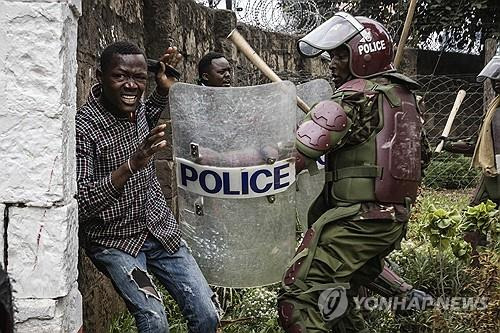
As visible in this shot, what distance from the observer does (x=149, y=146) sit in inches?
115

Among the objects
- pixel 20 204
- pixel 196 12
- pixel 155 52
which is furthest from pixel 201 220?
pixel 196 12

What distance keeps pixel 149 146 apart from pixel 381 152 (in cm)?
120

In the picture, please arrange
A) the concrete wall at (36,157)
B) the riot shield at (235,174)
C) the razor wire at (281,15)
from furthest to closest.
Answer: the razor wire at (281,15) → the riot shield at (235,174) → the concrete wall at (36,157)

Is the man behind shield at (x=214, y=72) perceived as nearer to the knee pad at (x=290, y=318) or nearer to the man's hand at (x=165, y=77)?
the man's hand at (x=165, y=77)

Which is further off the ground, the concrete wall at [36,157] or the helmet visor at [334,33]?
the helmet visor at [334,33]

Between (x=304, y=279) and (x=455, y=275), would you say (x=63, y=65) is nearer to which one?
(x=304, y=279)

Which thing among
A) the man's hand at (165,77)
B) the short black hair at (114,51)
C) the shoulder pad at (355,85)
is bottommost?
the shoulder pad at (355,85)

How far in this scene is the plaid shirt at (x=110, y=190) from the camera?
3.02m

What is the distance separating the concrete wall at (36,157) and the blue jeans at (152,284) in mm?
321

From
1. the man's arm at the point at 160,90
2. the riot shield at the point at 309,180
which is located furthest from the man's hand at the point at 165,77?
the riot shield at the point at 309,180

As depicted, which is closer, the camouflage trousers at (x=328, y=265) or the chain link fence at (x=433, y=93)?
the camouflage trousers at (x=328, y=265)

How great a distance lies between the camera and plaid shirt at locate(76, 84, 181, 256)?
9.90 ft

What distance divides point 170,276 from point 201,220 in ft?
1.35

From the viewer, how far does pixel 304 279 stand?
3.55 metres
